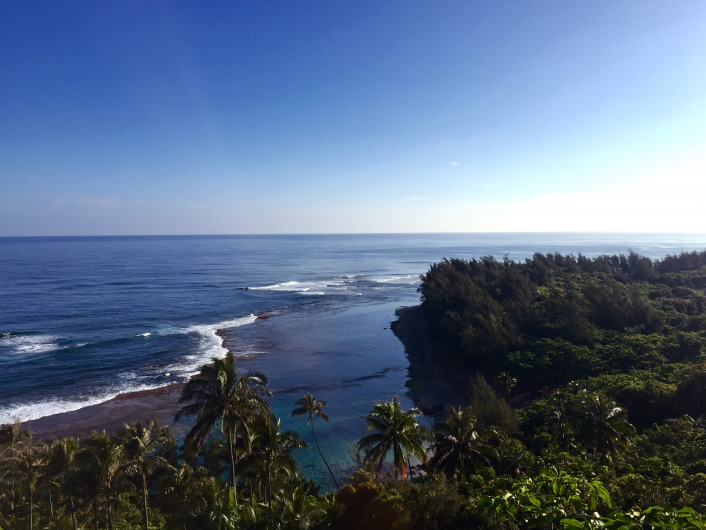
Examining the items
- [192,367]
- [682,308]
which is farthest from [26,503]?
[682,308]

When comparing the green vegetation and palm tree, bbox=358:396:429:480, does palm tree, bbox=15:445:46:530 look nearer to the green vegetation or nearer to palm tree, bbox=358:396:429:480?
the green vegetation

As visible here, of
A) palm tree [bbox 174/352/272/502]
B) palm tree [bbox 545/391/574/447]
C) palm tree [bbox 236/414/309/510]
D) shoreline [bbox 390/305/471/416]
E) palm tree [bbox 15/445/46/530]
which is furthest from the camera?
shoreline [bbox 390/305/471/416]

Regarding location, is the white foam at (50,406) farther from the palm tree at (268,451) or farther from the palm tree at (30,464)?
the palm tree at (268,451)

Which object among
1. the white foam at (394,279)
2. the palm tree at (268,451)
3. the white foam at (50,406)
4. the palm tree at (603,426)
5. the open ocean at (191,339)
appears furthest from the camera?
the white foam at (394,279)

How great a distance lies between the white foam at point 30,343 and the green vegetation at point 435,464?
118 feet

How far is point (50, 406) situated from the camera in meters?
44.1

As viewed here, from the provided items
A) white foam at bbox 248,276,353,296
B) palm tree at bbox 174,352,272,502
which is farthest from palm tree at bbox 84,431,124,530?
white foam at bbox 248,276,353,296

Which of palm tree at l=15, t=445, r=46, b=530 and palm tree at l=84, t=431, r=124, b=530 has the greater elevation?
palm tree at l=84, t=431, r=124, b=530

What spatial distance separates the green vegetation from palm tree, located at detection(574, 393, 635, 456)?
0.08m

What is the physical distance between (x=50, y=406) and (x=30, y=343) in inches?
997

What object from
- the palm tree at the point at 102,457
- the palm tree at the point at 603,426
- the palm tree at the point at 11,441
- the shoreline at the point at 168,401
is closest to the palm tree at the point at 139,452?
the palm tree at the point at 102,457

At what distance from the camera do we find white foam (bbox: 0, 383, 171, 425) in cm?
4134

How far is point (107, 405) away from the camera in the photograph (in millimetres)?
44625

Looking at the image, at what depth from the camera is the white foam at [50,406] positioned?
4134 centimetres
